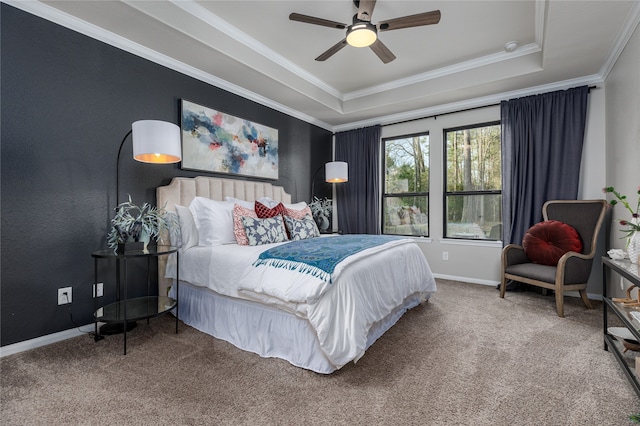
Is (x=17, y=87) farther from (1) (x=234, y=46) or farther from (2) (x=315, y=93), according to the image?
(2) (x=315, y=93)

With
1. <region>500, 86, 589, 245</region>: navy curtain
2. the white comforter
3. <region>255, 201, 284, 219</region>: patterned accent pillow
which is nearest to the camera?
the white comforter

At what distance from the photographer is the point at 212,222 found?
9.30ft

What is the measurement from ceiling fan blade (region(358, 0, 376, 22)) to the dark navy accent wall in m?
2.03

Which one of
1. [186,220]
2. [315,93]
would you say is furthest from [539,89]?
[186,220]

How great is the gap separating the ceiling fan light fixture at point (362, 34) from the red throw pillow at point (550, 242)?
9.12 ft

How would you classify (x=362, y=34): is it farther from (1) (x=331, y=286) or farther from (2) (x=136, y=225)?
(2) (x=136, y=225)

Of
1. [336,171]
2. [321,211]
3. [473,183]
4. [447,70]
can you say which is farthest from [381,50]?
[321,211]

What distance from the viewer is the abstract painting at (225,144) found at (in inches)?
129

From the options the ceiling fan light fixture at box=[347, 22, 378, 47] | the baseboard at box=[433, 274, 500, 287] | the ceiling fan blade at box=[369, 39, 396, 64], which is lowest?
the baseboard at box=[433, 274, 500, 287]

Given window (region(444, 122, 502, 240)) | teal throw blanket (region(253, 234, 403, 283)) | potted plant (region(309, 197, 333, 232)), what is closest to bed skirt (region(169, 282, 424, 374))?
teal throw blanket (region(253, 234, 403, 283))

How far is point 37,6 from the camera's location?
2236 millimetres

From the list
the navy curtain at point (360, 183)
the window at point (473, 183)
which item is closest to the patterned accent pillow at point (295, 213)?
the navy curtain at point (360, 183)

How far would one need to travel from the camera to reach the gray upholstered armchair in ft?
9.61

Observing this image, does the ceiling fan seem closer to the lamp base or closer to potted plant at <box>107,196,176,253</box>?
potted plant at <box>107,196,176,253</box>
